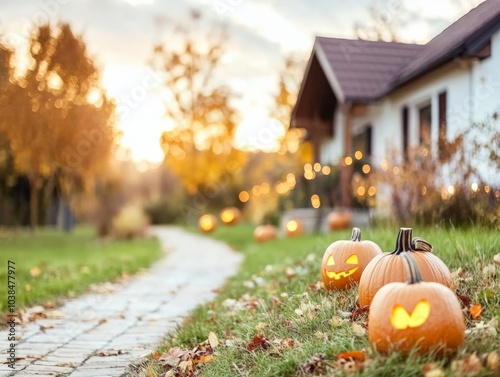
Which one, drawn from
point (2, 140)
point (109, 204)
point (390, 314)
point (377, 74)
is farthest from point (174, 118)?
point (390, 314)

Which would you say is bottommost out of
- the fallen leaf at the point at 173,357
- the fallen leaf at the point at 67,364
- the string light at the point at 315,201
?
the fallen leaf at the point at 67,364

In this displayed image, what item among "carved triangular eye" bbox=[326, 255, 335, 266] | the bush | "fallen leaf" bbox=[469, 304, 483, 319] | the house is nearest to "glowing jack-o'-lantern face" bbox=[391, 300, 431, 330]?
"fallen leaf" bbox=[469, 304, 483, 319]

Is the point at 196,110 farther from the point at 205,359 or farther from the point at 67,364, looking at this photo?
the point at 205,359

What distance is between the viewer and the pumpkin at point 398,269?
13.1 feet

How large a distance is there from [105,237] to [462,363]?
1710cm

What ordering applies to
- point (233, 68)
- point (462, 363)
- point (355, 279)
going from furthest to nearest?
point (233, 68) < point (355, 279) < point (462, 363)

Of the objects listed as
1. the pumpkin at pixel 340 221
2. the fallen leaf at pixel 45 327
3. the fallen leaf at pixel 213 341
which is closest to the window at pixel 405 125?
the pumpkin at pixel 340 221

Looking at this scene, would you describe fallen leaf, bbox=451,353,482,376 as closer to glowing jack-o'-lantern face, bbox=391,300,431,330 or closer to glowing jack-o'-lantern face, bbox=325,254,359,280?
glowing jack-o'-lantern face, bbox=391,300,431,330

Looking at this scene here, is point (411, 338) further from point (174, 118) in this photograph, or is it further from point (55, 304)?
point (174, 118)

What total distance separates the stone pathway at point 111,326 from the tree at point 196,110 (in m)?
15.7

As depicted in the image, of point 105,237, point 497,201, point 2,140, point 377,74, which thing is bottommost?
point 105,237

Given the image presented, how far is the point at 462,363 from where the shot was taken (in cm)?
287

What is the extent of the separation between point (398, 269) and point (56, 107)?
13426 mm

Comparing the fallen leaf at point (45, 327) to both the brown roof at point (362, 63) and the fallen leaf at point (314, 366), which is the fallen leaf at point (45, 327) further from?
the brown roof at point (362, 63)
